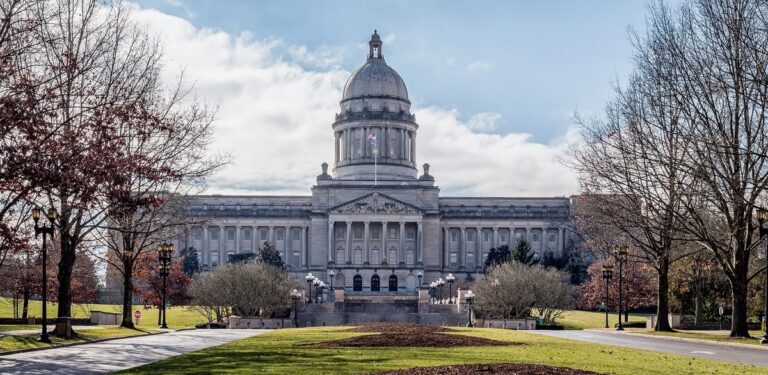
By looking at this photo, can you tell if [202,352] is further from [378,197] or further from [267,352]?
[378,197]

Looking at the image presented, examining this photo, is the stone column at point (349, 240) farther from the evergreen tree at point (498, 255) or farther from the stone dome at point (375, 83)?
the stone dome at point (375, 83)

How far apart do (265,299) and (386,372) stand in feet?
151

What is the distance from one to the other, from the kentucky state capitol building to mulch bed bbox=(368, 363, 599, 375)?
116 metres

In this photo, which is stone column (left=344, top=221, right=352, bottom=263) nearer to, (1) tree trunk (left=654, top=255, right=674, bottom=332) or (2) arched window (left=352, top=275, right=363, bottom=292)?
(2) arched window (left=352, top=275, right=363, bottom=292)

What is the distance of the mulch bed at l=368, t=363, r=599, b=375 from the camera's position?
57.5 feet

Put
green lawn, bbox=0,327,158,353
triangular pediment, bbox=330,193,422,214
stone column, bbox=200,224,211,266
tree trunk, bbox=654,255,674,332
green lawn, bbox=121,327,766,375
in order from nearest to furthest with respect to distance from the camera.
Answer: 1. green lawn, bbox=121,327,766,375
2. green lawn, bbox=0,327,158,353
3. tree trunk, bbox=654,255,674,332
4. triangular pediment, bbox=330,193,422,214
5. stone column, bbox=200,224,211,266

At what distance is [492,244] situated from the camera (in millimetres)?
A: 144875

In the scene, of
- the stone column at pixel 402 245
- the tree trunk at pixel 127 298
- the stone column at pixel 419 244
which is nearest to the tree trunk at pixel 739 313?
the tree trunk at pixel 127 298

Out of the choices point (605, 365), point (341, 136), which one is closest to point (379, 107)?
point (341, 136)

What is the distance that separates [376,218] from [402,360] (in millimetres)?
115620

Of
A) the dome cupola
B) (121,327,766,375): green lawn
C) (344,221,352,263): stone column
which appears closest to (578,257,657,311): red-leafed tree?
(121,327,766,375): green lawn

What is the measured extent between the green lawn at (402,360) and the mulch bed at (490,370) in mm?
1186

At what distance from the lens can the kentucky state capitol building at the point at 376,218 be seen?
5438 inches

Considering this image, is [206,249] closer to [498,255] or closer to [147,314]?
[498,255]
